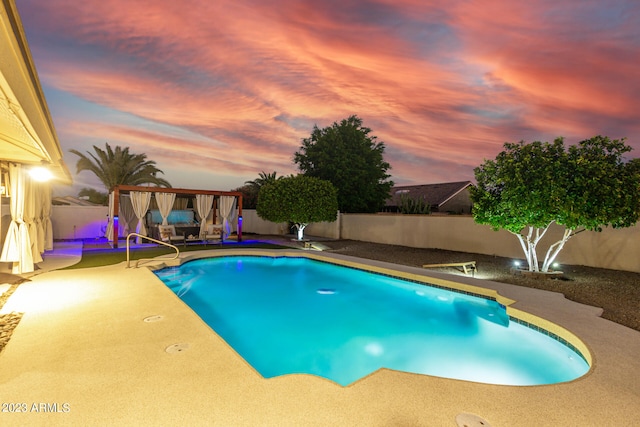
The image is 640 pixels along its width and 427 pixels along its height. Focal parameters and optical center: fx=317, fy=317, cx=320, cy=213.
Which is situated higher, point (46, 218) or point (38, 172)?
point (38, 172)

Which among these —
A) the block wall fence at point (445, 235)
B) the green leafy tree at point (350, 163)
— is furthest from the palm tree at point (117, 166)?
the green leafy tree at point (350, 163)

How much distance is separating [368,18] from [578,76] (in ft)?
20.0

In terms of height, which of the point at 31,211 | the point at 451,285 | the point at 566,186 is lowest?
the point at 451,285

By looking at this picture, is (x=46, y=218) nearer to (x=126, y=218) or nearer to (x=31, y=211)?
(x=31, y=211)

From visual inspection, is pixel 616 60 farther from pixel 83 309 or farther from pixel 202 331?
pixel 83 309

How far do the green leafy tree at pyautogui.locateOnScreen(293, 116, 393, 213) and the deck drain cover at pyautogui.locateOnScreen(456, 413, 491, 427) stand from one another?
16.0 m

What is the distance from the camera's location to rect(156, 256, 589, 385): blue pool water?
407 centimetres

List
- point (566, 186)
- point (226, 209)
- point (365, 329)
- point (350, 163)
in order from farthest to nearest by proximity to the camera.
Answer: point (350, 163) < point (226, 209) < point (566, 186) < point (365, 329)

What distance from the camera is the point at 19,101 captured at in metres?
2.80

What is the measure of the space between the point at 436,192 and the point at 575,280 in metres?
18.4

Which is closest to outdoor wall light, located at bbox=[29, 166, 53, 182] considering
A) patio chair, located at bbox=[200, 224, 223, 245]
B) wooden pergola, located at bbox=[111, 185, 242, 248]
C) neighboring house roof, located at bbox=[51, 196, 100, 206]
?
wooden pergola, located at bbox=[111, 185, 242, 248]

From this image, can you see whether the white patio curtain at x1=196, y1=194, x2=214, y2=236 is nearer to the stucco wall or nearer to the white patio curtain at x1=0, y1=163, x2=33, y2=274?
the stucco wall

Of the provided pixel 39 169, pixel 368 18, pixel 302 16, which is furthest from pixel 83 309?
pixel 368 18

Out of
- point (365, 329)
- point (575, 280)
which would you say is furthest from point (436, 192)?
point (365, 329)
